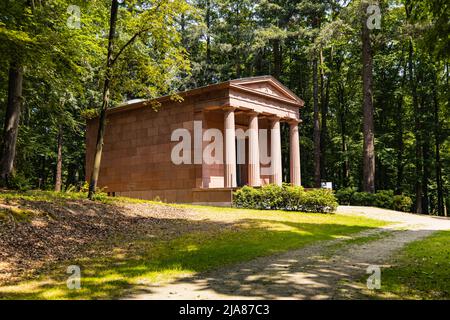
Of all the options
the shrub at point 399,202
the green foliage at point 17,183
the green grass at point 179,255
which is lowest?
the green grass at point 179,255

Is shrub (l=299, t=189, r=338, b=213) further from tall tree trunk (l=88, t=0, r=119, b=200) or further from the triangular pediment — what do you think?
tall tree trunk (l=88, t=0, r=119, b=200)

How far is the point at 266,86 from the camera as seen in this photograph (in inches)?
1053

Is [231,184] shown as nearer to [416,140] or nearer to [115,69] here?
[115,69]

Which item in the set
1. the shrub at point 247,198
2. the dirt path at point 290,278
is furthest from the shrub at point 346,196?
the dirt path at point 290,278

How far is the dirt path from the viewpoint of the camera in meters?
5.75

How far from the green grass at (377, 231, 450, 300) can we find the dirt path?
0.44 metres

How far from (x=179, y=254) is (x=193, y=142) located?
16085 millimetres

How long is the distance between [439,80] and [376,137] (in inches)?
295

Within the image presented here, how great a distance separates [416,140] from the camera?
119 feet

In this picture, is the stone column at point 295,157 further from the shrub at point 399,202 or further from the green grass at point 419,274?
the green grass at point 419,274

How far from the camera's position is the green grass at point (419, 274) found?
588 centimetres

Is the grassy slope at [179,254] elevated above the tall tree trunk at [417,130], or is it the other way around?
the tall tree trunk at [417,130]

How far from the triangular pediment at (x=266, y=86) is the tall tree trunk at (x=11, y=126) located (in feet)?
38.4

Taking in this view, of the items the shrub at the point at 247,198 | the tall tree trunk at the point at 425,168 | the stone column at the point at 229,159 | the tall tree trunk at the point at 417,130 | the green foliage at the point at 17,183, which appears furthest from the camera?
the tall tree trunk at the point at 425,168
